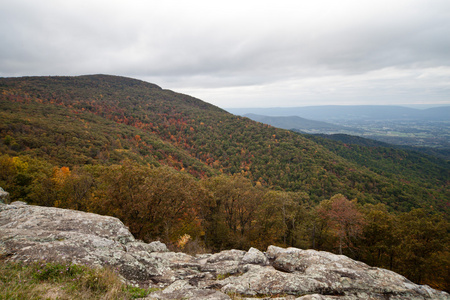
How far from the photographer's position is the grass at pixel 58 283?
498 cm

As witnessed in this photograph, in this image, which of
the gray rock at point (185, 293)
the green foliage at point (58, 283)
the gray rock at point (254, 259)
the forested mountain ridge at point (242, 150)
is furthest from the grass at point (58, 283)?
the forested mountain ridge at point (242, 150)

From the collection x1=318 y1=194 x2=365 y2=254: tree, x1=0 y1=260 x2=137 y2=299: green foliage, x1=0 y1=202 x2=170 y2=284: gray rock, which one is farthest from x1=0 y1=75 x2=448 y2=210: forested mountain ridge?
x1=318 y1=194 x2=365 y2=254: tree

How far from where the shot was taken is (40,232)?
28.1 feet

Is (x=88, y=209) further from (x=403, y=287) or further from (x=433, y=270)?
(x=433, y=270)

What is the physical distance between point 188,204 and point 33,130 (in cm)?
8041

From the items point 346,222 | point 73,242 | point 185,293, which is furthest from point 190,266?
point 346,222

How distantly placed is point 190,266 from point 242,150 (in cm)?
12452

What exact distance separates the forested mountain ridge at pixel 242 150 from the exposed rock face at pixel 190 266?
55.0 meters

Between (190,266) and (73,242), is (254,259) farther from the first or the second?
(73,242)

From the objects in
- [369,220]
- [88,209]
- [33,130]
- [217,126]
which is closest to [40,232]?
[88,209]

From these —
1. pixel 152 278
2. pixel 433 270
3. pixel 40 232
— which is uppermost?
pixel 40 232

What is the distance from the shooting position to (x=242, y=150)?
133500 millimetres

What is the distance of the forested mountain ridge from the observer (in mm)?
93125

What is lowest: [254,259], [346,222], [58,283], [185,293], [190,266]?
[346,222]
